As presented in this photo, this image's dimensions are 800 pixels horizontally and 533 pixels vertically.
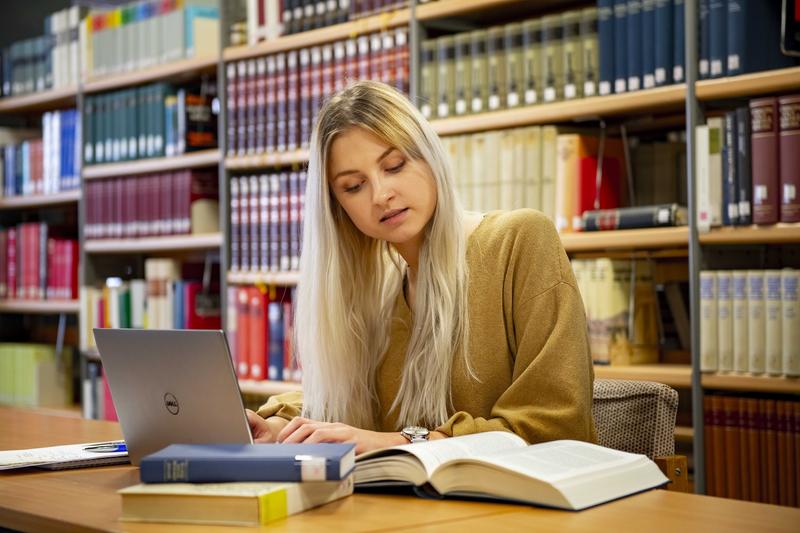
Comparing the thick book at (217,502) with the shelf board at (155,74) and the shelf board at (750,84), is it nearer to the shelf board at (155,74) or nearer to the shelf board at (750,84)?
the shelf board at (750,84)

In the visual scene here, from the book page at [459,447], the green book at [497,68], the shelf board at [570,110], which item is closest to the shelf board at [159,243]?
the shelf board at [570,110]

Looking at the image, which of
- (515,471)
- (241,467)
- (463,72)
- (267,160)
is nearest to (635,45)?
(463,72)

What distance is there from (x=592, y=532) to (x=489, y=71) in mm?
2191

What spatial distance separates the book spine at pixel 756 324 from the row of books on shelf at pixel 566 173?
389 millimetres

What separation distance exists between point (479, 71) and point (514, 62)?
125 mm

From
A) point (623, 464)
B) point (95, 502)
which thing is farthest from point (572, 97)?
point (95, 502)

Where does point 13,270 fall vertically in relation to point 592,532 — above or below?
above

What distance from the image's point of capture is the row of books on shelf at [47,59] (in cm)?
470

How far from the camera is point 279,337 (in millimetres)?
3793

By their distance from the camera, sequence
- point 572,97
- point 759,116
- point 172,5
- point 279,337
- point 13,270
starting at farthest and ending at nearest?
point 13,270
point 172,5
point 279,337
point 572,97
point 759,116

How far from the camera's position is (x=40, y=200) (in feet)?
15.7

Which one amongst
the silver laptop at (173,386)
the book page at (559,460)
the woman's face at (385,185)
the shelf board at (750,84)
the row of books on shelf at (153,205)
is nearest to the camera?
the book page at (559,460)

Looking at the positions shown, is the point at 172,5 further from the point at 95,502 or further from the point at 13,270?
the point at 95,502

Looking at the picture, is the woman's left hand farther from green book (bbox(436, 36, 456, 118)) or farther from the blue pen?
green book (bbox(436, 36, 456, 118))
